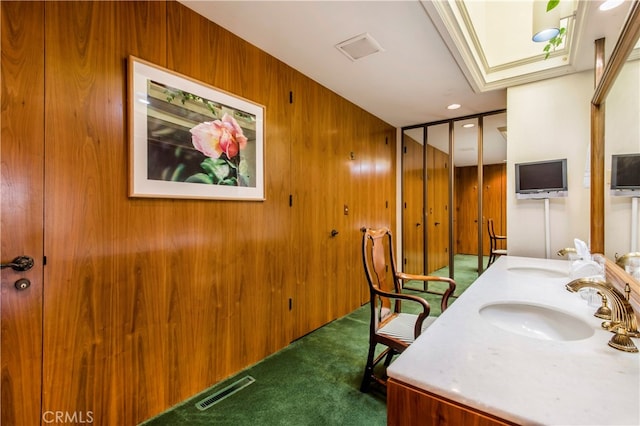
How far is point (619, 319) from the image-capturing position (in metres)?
0.88

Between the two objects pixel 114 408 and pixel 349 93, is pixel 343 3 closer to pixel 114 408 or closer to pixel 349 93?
pixel 349 93

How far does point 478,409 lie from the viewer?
600 mm

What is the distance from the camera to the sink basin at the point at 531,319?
1.14 metres

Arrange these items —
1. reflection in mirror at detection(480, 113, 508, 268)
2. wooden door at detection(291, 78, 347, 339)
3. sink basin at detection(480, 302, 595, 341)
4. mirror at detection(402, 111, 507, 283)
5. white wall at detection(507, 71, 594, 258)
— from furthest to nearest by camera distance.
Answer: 1. reflection in mirror at detection(480, 113, 508, 268)
2. mirror at detection(402, 111, 507, 283)
3. wooden door at detection(291, 78, 347, 339)
4. white wall at detection(507, 71, 594, 258)
5. sink basin at detection(480, 302, 595, 341)

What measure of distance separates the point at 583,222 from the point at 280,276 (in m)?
2.67

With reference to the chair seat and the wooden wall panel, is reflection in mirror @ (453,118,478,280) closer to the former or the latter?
the chair seat

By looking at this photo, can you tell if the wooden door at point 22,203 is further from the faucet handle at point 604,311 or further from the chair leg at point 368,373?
the faucet handle at point 604,311

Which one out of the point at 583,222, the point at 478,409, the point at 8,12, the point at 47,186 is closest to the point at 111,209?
→ the point at 47,186

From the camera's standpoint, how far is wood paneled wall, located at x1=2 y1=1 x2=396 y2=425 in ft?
4.39

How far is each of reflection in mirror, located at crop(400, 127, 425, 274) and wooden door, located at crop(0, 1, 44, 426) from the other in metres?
4.21

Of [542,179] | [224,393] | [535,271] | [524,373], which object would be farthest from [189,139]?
[542,179]

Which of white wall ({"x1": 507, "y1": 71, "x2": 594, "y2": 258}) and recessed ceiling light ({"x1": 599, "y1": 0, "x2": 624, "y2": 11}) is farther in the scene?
white wall ({"x1": 507, "y1": 71, "x2": 594, "y2": 258})

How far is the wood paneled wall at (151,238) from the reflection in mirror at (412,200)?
7.61 ft

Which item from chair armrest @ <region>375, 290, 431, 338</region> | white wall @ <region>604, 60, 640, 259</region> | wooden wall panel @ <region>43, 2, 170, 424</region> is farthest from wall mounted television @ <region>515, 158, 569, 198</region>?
wooden wall panel @ <region>43, 2, 170, 424</region>
